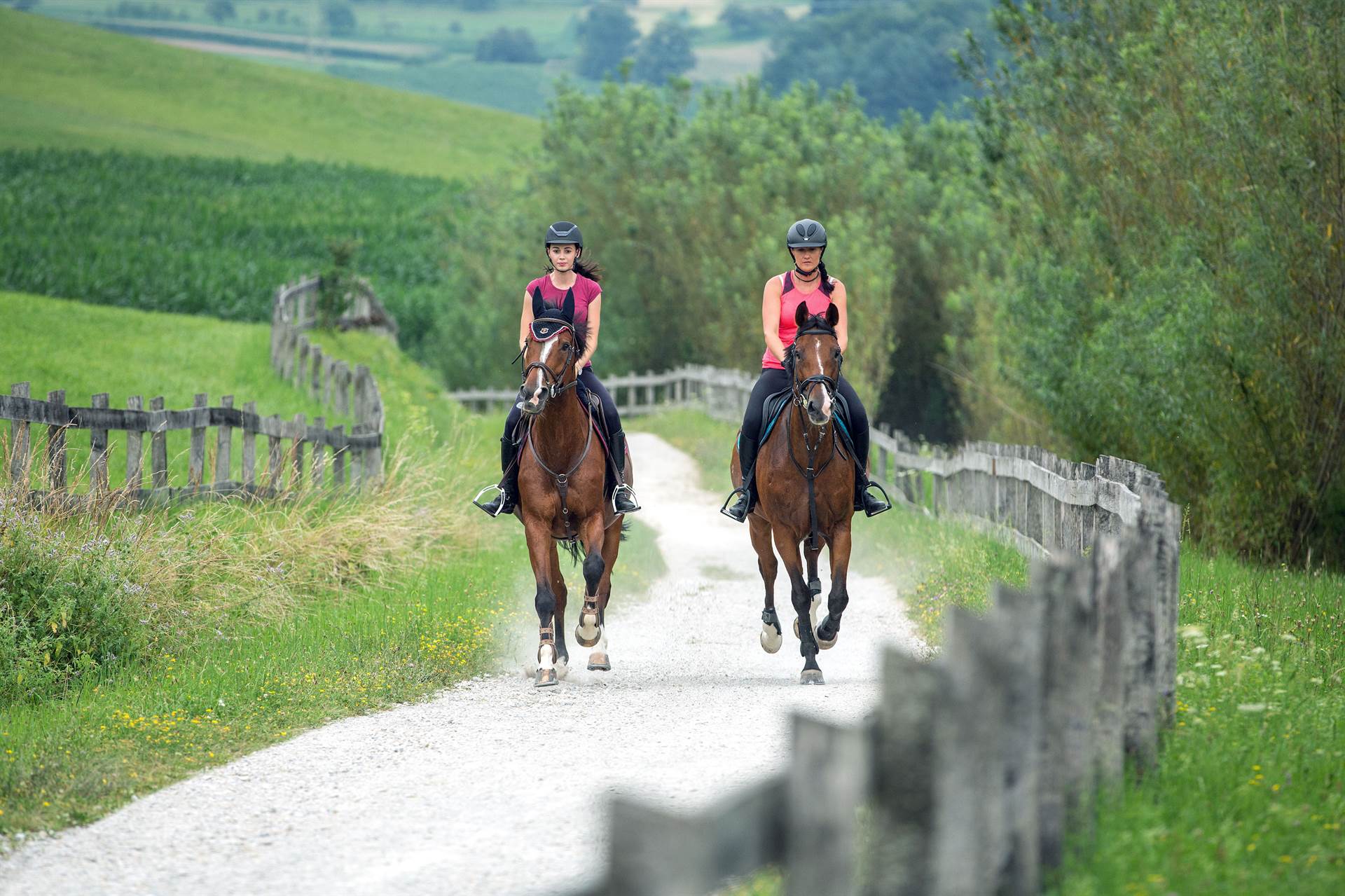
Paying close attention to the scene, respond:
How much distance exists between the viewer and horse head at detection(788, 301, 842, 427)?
9.48 meters

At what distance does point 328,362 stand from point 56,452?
1016cm

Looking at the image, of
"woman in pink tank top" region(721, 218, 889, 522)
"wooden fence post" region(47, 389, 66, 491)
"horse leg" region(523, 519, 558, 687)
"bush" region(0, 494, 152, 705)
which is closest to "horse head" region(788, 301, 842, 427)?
"woman in pink tank top" region(721, 218, 889, 522)

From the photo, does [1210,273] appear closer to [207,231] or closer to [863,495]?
[863,495]

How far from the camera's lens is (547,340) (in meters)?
9.36

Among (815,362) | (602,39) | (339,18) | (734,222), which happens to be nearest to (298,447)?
(815,362)

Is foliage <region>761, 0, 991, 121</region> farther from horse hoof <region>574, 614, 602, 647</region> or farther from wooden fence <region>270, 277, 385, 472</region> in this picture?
horse hoof <region>574, 614, 602, 647</region>

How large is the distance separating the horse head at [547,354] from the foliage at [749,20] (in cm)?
16020

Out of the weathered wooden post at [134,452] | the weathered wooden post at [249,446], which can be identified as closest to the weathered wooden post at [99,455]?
the weathered wooden post at [134,452]

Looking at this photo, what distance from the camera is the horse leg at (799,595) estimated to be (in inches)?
390

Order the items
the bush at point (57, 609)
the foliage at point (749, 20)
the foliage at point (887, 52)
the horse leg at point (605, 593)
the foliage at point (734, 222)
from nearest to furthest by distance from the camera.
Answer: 1. the bush at point (57, 609)
2. the horse leg at point (605, 593)
3. the foliage at point (734, 222)
4. the foliage at point (887, 52)
5. the foliage at point (749, 20)

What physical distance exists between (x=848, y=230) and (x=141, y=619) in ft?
79.2

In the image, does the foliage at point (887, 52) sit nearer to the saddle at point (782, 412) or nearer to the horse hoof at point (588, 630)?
the saddle at point (782, 412)

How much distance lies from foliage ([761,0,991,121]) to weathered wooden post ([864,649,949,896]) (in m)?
84.3

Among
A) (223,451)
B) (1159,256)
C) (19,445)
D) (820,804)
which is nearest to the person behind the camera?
(820,804)
